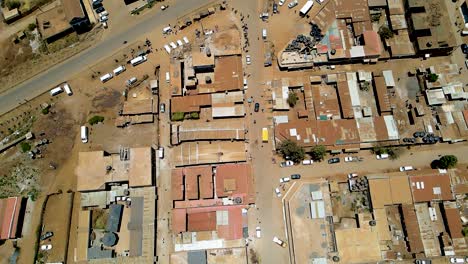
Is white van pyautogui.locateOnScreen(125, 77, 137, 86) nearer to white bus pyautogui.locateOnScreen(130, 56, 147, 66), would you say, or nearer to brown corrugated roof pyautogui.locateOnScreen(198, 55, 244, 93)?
white bus pyautogui.locateOnScreen(130, 56, 147, 66)

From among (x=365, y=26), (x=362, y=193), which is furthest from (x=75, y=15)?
(x=362, y=193)

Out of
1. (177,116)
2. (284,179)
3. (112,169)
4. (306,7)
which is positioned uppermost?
(306,7)

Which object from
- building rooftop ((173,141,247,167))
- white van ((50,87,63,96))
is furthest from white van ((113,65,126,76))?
building rooftop ((173,141,247,167))

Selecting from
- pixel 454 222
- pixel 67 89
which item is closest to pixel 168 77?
pixel 67 89

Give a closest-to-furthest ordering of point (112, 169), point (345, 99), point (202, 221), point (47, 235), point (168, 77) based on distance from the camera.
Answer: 1. point (202, 221)
2. point (47, 235)
3. point (112, 169)
4. point (345, 99)
5. point (168, 77)

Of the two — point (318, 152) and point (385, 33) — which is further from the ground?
point (385, 33)

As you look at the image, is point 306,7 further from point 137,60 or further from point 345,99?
point 137,60
